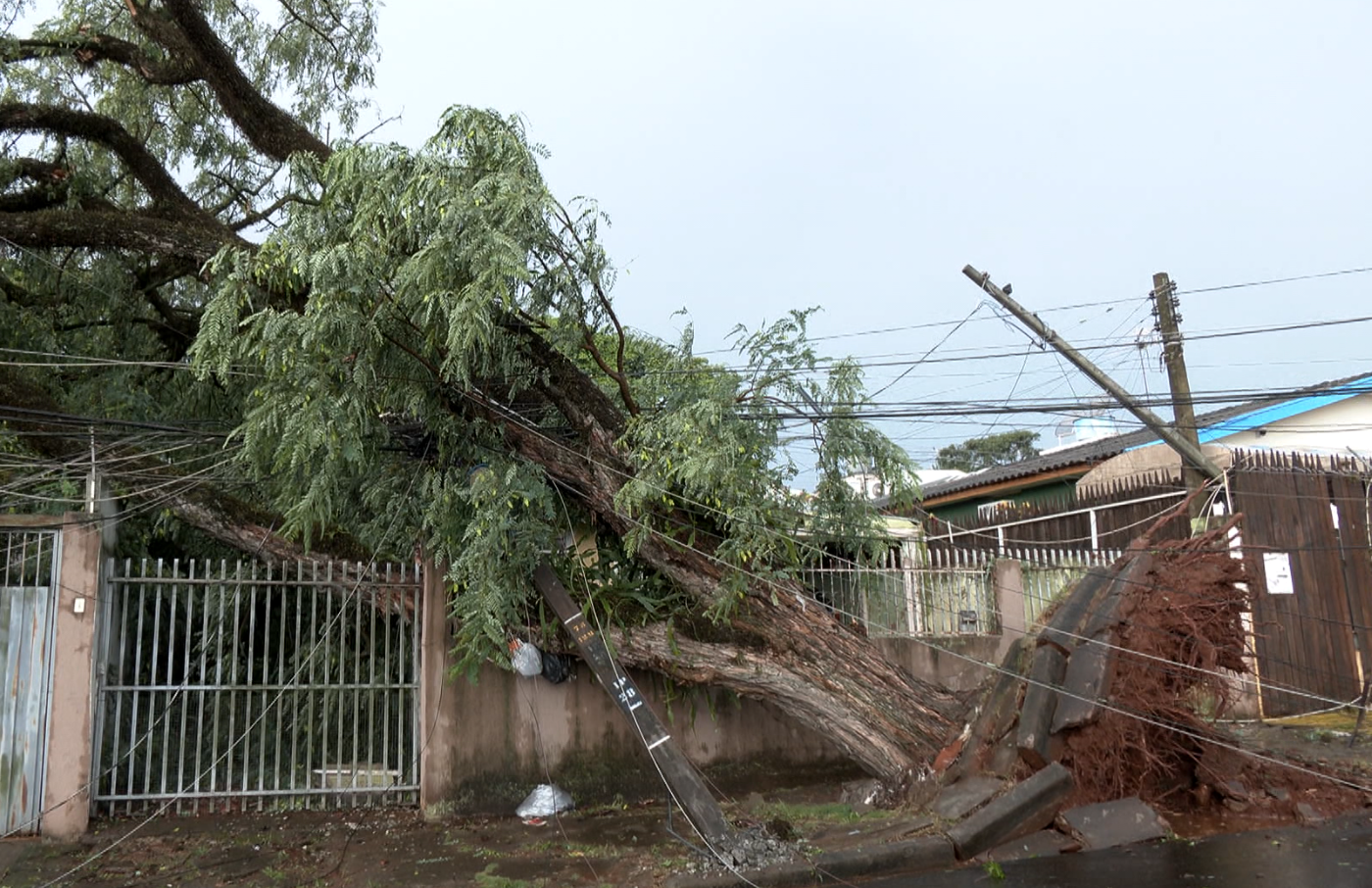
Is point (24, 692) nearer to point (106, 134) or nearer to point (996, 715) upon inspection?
point (106, 134)

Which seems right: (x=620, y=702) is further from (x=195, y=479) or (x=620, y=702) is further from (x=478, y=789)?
(x=195, y=479)

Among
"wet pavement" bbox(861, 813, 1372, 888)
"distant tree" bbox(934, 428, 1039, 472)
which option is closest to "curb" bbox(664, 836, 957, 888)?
"wet pavement" bbox(861, 813, 1372, 888)

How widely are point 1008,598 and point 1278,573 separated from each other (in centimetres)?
433

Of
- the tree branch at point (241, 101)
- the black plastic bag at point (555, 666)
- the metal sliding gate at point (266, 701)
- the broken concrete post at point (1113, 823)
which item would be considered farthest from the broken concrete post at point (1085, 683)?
the tree branch at point (241, 101)

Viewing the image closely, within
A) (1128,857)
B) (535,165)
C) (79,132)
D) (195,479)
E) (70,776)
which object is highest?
(79,132)

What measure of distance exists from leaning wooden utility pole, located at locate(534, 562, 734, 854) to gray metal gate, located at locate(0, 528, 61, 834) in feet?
12.6

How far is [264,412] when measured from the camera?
7.25 metres

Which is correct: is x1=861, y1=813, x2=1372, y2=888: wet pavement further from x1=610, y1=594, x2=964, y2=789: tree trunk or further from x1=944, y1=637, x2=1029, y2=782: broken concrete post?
x1=610, y1=594, x2=964, y2=789: tree trunk

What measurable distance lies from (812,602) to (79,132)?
9.70 metres

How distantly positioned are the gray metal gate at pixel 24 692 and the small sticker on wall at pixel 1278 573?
43.3 ft

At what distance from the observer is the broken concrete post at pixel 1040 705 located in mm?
7309

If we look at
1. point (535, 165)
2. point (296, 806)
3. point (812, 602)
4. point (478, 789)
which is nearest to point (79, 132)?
point (535, 165)

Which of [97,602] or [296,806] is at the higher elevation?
[97,602]

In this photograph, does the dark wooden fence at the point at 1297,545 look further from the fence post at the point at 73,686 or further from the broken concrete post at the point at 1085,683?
the fence post at the point at 73,686
